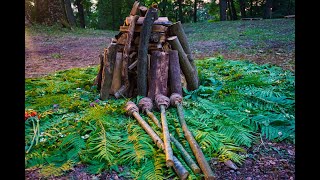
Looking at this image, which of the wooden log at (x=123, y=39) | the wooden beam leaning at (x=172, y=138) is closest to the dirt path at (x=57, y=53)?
the wooden log at (x=123, y=39)

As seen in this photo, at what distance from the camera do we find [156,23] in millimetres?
4742

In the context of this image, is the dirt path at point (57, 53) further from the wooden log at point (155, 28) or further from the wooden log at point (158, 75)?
the wooden log at point (158, 75)

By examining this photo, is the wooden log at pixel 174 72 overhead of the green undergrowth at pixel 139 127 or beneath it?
overhead

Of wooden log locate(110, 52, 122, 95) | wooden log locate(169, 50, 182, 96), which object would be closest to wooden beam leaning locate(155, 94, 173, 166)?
wooden log locate(169, 50, 182, 96)

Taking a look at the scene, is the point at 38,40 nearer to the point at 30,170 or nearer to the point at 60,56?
the point at 60,56

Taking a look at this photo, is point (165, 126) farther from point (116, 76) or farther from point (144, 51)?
point (116, 76)

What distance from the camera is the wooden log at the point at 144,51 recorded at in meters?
4.44

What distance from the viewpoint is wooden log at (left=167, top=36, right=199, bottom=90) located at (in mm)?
4848

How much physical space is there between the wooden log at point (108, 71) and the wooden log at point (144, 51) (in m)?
0.55

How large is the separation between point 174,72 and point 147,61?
510 mm

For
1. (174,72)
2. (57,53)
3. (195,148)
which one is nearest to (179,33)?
(174,72)

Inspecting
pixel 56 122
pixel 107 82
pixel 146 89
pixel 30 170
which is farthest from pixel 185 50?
pixel 30 170

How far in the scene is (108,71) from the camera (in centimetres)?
479

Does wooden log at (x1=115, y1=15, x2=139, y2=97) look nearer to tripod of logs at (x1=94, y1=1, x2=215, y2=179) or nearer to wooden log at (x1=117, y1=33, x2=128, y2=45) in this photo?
tripod of logs at (x1=94, y1=1, x2=215, y2=179)
